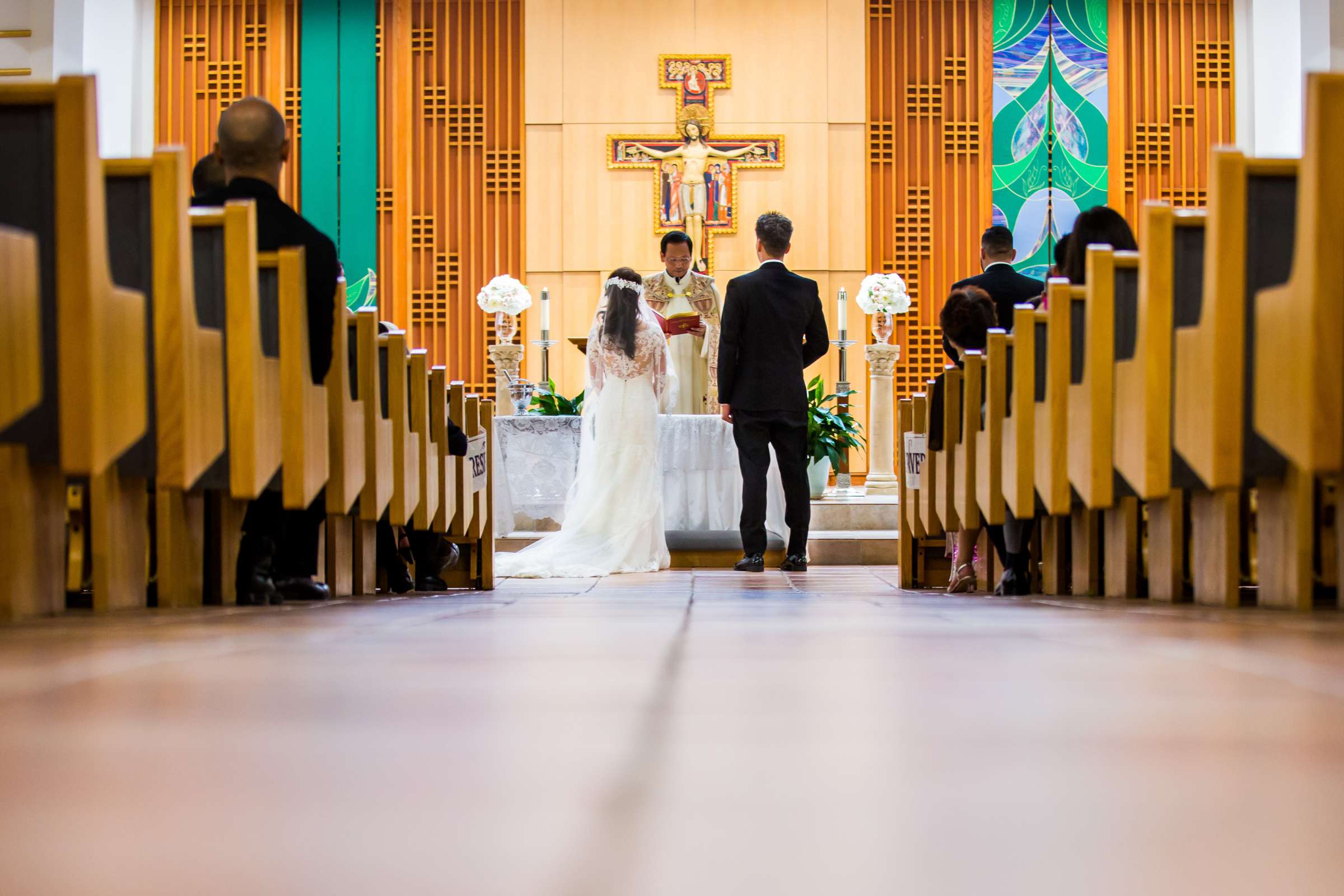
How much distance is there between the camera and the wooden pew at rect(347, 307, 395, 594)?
336 cm

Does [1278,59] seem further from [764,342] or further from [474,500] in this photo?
[474,500]

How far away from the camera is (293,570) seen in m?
3.04

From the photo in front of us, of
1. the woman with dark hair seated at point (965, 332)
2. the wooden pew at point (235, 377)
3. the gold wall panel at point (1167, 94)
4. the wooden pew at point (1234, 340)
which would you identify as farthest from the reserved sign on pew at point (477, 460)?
the gold wall panel at point (1167, 94)

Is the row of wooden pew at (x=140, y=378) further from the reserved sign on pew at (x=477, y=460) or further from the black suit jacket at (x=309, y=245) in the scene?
the reserved sign on pew at (x=477, y=460)

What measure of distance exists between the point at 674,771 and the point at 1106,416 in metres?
2.40

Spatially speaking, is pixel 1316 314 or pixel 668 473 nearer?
pixel 1316 314

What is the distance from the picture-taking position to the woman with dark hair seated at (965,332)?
14.3ft

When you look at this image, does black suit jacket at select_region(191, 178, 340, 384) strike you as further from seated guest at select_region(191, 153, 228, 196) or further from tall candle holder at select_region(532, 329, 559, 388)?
tall candle holder at select_region(532, 329, 559, 388)

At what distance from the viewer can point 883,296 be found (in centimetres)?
757

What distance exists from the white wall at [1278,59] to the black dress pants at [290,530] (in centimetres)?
895

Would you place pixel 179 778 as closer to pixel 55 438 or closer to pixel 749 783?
pixel 749 783

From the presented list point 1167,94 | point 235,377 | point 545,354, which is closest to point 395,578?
point 235,377

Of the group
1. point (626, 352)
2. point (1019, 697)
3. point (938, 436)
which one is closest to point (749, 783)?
point (1019, 697)

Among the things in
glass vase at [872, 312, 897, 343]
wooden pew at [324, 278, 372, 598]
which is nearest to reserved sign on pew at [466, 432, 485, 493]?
wooden pew at [324, 278, 372, 598]
